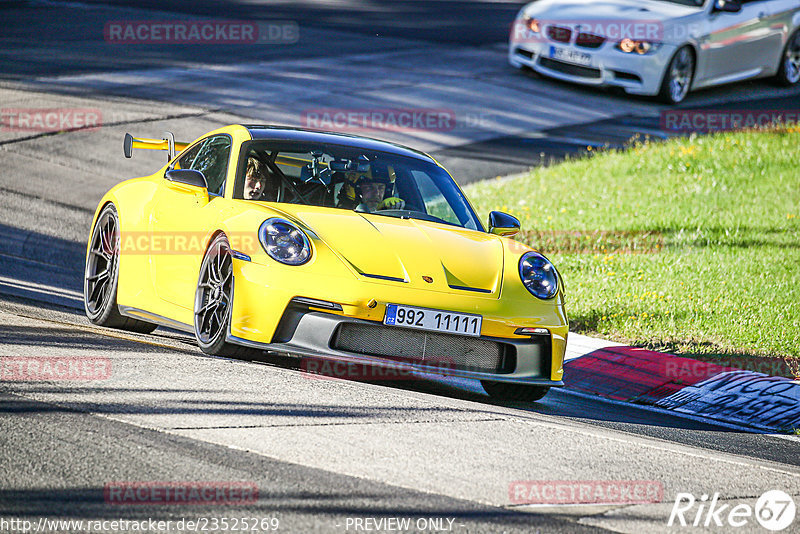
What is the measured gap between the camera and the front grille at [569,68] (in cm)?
1833

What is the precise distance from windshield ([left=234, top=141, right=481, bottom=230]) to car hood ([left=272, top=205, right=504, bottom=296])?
0.27 meters

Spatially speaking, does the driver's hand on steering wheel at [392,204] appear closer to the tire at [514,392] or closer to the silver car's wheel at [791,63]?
the tire at [514,392]

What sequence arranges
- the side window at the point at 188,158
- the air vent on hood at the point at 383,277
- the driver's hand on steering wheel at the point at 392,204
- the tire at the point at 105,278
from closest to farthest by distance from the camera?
the air vent on hood at the point at 383,277, the driver's hand on steering wheel at the point at 392,204, the tire at the point at 105,278, the side window at the point at 188,158

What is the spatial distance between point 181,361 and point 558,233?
6.30m

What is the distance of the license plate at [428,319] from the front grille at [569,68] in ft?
42.2

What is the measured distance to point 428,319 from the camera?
6.06 metres

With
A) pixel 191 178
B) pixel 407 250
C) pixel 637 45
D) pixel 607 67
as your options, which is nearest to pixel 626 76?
pixel 607 67

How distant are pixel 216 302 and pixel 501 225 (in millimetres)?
1994

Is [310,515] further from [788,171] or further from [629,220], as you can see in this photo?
[788,171]

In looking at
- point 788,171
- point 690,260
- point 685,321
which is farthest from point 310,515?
point 788,171

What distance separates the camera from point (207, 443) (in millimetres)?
4609

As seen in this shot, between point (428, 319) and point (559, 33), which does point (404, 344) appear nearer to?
point (428, 319)

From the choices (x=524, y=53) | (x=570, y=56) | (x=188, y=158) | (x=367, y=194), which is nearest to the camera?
(x=367, y=194)

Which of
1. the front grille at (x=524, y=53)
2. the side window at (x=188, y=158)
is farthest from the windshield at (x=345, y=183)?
the front grille at (x=524, y=53)
